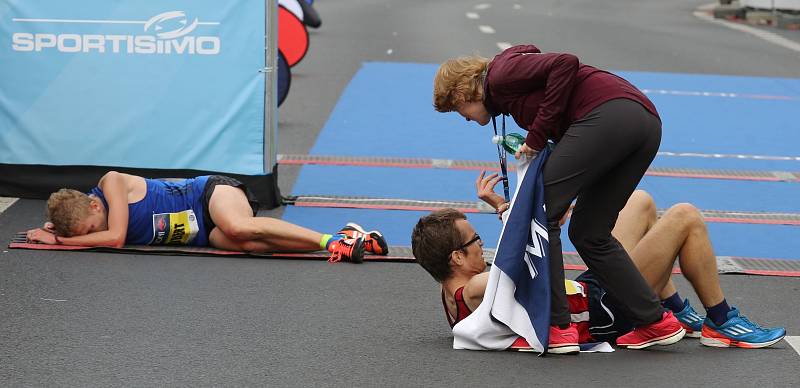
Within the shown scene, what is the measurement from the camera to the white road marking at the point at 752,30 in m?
21.4

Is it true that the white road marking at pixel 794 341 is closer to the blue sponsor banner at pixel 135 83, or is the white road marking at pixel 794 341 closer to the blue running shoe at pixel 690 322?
the blue running shoe at pixel 690 322

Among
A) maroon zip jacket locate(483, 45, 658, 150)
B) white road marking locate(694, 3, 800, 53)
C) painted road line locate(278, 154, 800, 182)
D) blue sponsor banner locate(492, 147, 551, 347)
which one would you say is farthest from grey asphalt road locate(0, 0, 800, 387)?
white road marking locate(694, 3, 800, 53)

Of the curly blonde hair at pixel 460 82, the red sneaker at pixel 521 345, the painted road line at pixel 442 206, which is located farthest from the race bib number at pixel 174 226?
the red sneaker at pixel 521 345

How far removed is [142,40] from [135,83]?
310 mm

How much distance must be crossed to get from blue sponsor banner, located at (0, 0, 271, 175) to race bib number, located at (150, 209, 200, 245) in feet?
4.09

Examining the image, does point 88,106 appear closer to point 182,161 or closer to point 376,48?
point 182,161

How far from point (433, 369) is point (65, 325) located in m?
1.83

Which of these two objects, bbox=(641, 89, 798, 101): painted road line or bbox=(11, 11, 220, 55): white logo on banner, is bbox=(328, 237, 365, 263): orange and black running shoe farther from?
bbox=(641, 89, 798, 101): painted road line

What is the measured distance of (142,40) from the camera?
8617 mm

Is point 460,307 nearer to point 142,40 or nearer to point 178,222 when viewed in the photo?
point 178,222

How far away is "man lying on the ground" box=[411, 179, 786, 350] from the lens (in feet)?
17.9

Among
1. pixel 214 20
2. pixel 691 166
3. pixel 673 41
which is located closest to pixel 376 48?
pixel 673 41

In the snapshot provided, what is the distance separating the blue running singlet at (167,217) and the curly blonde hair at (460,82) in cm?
255

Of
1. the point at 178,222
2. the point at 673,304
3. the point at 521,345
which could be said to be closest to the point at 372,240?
the point at 178,222
